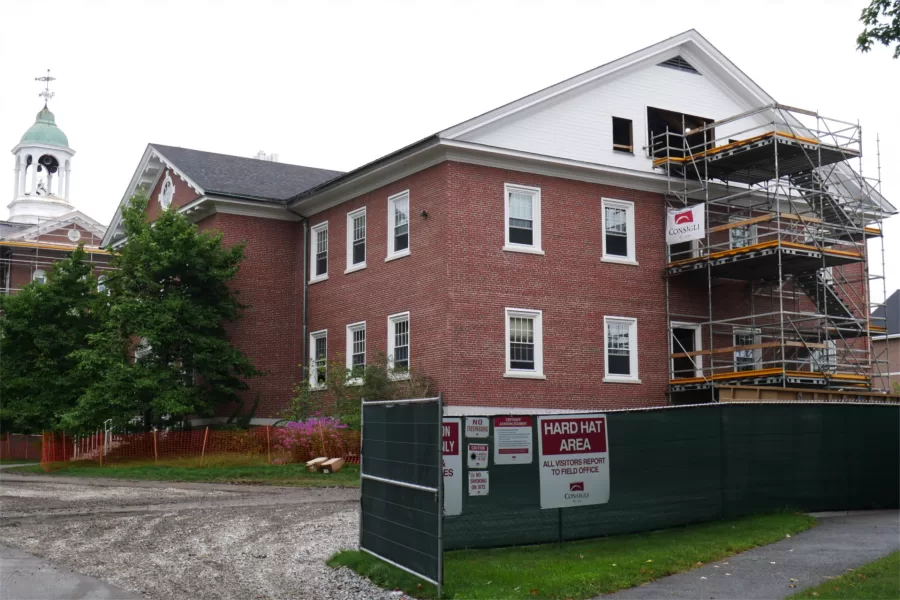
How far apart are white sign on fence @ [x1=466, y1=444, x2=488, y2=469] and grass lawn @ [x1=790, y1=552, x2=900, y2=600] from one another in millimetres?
4397

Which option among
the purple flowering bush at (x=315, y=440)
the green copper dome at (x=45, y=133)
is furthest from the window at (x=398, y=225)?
the green copper dome at (x=45, y=133)

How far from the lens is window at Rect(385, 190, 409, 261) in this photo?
29.8 m

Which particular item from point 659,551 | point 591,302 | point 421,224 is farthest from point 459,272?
point 659,551

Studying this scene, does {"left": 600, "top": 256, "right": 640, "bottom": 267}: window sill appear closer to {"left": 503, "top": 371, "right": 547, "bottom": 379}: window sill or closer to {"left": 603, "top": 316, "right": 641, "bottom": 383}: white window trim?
{"left": 603, "top": 316, "right": 641, "bottom": 383}: white window trim

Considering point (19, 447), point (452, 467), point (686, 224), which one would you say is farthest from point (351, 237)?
point (452, 467)

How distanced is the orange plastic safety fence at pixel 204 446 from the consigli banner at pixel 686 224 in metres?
10.8

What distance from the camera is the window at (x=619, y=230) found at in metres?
30.2

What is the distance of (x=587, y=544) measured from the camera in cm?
1421

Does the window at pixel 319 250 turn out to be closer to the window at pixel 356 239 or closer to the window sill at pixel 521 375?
the window at pixel 356 239

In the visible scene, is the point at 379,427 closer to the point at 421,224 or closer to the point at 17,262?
the point at 421,224

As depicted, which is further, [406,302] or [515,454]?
[406,302]

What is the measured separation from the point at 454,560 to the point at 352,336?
19.5 meters

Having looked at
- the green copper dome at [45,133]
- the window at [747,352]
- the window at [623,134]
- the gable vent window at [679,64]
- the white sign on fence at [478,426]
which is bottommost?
the white sign on fence at [478,426]

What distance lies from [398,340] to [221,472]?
6230 millimetres
